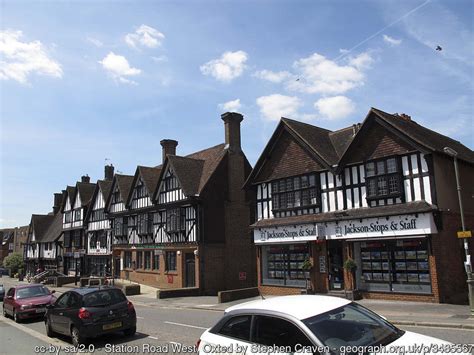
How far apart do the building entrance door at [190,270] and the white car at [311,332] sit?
2528 centimetres

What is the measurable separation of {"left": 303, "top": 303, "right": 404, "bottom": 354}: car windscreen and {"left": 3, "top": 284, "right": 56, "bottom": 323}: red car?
51.2 feet

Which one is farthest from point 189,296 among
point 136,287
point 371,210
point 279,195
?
point 371,210

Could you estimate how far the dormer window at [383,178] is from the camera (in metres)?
19.4

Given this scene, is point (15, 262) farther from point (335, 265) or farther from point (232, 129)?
point (335, 265)

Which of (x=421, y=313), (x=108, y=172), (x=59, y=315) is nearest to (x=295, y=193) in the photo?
(x=421, y=313)

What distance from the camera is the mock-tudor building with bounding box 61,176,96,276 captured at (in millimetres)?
50344

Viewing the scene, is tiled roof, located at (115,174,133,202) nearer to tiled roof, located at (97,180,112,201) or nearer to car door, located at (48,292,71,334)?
tiled roof, located at (97,180,112,201)

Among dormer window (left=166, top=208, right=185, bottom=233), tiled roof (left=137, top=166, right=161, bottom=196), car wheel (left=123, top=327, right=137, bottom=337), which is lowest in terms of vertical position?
car wheel (left=123, top=327, right=137, bottom=337)

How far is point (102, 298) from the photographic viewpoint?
12.1 meters

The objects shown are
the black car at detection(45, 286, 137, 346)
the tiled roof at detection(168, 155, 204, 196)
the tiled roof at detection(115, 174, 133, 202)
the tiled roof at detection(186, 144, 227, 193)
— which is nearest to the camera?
the black car at detection(45, 286, 137, 346)

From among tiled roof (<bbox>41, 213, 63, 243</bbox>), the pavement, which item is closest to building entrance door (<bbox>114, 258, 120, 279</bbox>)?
tiled roof (<bbox>41, 213, 63, 243</bbox>)

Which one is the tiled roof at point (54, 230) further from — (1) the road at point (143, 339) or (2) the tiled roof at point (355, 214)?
(1) the road at point (143, 339)

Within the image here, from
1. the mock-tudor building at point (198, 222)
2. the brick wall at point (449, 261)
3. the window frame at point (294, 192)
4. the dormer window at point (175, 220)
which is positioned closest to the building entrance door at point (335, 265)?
the window frame at point (294, 192)

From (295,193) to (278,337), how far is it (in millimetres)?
19088
